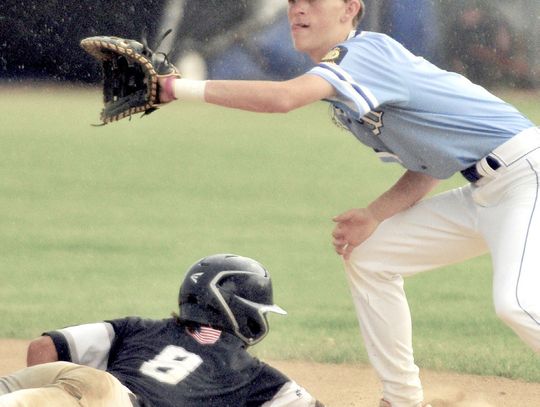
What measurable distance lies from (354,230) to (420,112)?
0.52 m

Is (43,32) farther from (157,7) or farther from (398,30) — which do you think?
(398,30)

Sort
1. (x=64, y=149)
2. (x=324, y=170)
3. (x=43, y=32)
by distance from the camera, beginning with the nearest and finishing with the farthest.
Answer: (x=324, y=170), (x=64, y=149), (x=43, y=32)

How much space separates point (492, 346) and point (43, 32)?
13.9 m

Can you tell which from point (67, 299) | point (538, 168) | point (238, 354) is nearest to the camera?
point (238, 354)

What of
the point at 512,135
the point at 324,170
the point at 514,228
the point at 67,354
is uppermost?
the point at 512,135

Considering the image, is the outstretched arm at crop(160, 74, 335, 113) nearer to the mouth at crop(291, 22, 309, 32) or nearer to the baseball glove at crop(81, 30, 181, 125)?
the baseball glove at crop(81, 30, 181, 125)

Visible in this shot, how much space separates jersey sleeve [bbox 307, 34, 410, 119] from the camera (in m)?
3.46

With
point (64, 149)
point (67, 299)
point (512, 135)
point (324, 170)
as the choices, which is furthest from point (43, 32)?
point (512, 135)

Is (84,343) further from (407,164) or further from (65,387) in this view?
(407,164)

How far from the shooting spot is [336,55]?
3543 mm

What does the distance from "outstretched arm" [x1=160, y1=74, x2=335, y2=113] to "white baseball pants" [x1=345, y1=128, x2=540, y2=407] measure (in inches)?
28.1

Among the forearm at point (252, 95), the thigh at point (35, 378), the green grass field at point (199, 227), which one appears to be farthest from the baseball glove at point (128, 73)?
the green grass field at point (199, 227)

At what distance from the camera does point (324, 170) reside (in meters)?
12.2

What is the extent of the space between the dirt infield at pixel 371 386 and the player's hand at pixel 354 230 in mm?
752
